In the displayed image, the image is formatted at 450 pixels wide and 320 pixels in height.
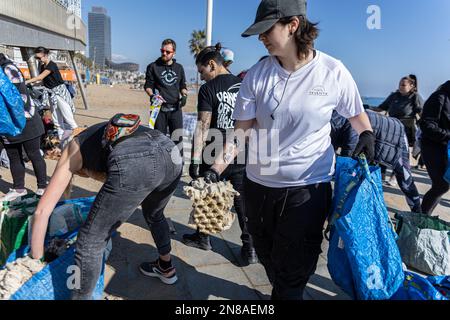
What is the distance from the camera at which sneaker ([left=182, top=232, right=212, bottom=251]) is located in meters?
3.13

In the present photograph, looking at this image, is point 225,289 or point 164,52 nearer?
point 225,289

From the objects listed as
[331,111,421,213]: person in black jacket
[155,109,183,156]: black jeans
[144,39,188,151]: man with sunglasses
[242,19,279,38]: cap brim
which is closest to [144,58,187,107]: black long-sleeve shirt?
[144,39,188,151]: man with sunglasses

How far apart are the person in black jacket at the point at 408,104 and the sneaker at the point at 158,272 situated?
5297 mm

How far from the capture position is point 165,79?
520cm

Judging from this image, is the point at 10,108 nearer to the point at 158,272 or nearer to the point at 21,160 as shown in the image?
the point at 21,160

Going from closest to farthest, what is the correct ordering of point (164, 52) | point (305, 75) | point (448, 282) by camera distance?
1. point (305, 75)
2. point (448, 282)
3. point (164, 52)

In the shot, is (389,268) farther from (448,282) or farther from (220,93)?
(220,93)

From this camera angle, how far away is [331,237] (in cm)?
186

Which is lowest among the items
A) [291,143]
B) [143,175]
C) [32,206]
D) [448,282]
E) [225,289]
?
[225,289]

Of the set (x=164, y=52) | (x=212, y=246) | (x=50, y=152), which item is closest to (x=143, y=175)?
(x=212, y=246)

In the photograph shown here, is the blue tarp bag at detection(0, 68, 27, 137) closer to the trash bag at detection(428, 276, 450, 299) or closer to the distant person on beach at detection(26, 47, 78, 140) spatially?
the distant person on beach at detection(26, 47, 78, 140)

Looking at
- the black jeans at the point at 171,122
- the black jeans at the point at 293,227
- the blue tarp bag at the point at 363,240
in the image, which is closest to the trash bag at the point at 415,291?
the blue tarp bag at the point at 363,240

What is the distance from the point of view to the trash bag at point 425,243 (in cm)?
277

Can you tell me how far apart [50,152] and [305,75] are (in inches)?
231
